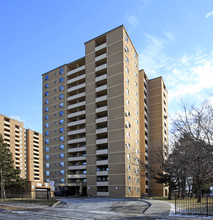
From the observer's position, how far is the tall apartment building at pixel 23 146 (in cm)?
10833

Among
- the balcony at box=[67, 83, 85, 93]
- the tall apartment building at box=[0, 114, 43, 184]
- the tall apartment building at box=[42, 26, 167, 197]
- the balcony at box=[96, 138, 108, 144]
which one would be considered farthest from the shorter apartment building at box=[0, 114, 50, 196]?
the balcony at box=[96, 138, 108, 144]

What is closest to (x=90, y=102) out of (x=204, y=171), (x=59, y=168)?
(x=59, y=168)

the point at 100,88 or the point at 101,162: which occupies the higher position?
the point at 100,88

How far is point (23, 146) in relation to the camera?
120 m

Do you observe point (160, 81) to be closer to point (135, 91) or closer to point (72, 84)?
point (135, 91)

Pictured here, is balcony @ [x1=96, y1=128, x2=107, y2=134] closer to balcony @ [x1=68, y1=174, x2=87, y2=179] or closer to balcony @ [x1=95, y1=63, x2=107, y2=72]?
balcony @ [x1=68, y1=174, x2=87, y2=179]

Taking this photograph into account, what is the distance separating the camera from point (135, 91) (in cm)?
6184

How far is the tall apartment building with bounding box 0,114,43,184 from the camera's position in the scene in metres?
108

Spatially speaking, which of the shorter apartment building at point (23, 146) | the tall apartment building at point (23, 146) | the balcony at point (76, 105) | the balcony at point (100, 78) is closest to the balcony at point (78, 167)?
the balcony at point (76, 105)

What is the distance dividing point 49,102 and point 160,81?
111ft

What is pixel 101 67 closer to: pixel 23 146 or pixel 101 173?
pixel 101 173

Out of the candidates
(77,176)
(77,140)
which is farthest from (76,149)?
(77,176)

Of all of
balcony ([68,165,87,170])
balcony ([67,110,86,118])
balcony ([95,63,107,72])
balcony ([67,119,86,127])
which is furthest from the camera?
balcony ([67,110,86,118])

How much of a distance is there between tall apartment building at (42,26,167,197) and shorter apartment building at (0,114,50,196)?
152ft
